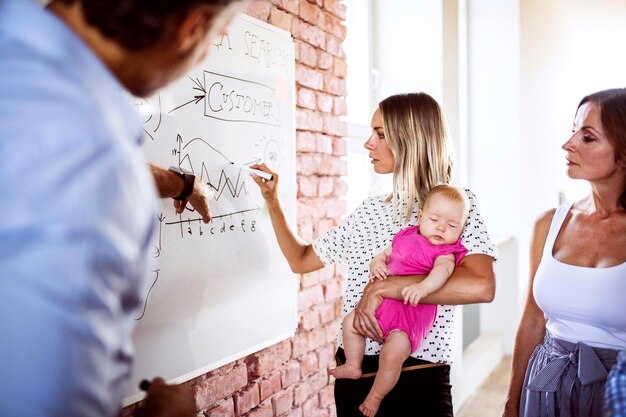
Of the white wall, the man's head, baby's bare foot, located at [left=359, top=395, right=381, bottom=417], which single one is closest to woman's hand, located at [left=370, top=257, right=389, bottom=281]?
baby's bare foot, located at [left=359, top=395, right=381, bottom=417]

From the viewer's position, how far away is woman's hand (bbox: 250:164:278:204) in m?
1.89

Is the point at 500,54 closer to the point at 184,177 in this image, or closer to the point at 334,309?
the point at 334,309

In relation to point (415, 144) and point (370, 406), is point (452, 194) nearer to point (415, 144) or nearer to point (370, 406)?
point (415, 144)

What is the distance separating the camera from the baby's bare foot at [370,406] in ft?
5.49

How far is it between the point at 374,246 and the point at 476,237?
324 mm

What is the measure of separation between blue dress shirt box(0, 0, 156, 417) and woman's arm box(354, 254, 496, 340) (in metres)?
1.16

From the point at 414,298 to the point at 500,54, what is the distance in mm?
3533

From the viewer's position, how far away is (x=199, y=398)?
1.74m

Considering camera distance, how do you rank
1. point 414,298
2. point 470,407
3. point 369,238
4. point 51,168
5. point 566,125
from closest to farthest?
point 51,168 → point 414,298 → point 369,238 → point 470,407 → point 566,125

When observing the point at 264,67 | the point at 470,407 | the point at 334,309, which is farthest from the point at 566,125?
the point at 264,67

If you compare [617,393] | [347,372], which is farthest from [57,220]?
[347,372]

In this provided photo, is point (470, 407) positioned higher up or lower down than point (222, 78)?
lower down

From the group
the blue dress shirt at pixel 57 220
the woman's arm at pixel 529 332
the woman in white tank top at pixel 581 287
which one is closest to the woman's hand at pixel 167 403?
the blue dress shirt at pixel 57 220

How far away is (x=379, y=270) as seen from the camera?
1727mm
